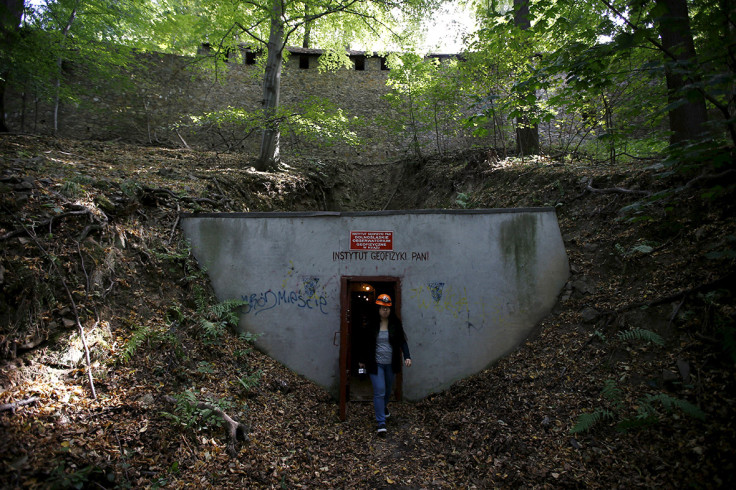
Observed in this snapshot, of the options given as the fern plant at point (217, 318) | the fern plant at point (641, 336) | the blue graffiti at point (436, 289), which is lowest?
the fern plant at point (217, 318)

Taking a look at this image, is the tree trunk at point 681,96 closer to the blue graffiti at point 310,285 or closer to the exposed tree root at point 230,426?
the blue graffiti at point 310,285

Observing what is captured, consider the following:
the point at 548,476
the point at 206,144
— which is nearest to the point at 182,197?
the point at 548,476

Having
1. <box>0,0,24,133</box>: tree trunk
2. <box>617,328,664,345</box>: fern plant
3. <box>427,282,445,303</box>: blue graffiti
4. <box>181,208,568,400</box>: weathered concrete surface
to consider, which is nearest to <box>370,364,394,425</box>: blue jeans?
<box>181,208,568,400</box>: weathered concrete surface

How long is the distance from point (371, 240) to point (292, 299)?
1.67m

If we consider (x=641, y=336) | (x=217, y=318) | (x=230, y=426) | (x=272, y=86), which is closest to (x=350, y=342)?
(x=217, y=318)

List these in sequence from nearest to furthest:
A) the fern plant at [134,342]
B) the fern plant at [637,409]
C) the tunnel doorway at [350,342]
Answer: the fern plant at [637,409] → the fern plant at [134,342] → the tunnel doorway at [350,342]

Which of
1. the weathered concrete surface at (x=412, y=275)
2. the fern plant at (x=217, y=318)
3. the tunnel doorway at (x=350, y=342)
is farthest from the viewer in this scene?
the weathered concrete surface at (x=412, y=275)

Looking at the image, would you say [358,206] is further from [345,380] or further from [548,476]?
[548,476]

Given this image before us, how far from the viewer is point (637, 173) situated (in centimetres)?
562

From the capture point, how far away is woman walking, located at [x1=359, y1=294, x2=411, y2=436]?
475 centimetres

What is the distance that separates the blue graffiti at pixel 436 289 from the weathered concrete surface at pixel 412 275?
0.05 feet

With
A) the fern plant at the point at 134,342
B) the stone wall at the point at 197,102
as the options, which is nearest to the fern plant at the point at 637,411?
the fern plant at the point at 134,342

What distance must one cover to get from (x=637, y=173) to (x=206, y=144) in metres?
14.9

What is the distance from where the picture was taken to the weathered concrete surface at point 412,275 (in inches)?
219
